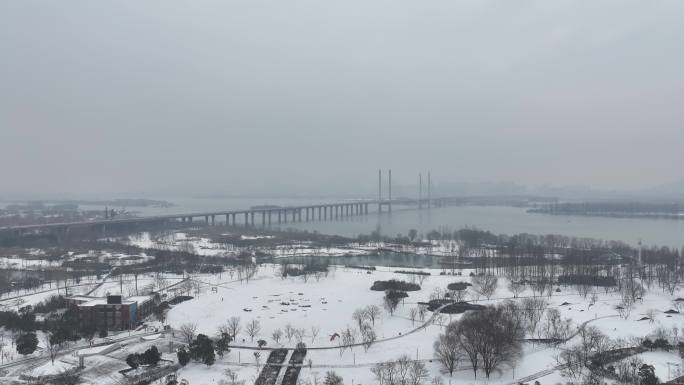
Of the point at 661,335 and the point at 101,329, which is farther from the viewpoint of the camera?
the point at 101,329

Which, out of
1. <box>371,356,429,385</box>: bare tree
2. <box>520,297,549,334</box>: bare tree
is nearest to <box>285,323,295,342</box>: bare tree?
<box>371,356,429,385</box>: bare tree

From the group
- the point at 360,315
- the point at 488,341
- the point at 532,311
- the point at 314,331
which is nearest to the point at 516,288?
the point at 532,311

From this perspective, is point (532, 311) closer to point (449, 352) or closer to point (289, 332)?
point (449, 352)

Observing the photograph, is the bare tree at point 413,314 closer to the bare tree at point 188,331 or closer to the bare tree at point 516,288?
the bare tree at point 516,288

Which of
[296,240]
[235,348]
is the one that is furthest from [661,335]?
[296,240]

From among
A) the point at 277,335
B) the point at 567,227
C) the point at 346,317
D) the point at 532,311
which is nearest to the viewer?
the point at 277,335

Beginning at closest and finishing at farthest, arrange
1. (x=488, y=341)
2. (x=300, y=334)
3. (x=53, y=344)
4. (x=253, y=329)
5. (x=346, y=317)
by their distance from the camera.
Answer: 1. (x=488, y=341)
2. (x=53, y=344)
3. (x=300, y=334)
4. (x=253, y=329)
5. (x=346, y=317)

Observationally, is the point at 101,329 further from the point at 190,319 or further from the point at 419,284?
the point at 419,284
